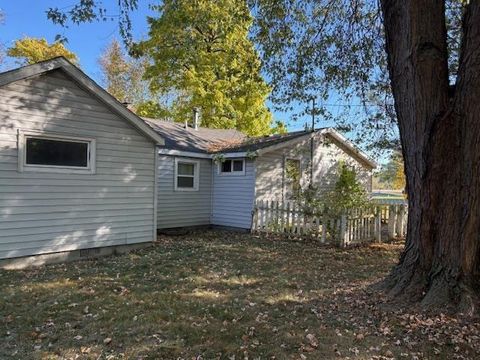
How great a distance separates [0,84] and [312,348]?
7076 millimetres

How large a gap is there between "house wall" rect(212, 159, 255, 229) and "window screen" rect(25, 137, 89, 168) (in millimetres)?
5970

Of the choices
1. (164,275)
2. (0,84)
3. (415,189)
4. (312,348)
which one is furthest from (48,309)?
(415,189)

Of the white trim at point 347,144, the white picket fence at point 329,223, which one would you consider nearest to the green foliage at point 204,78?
the white trim at point 347,144

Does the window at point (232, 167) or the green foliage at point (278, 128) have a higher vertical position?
the green foliage at point (278, 128)

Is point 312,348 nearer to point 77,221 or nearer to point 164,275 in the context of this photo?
point 164,275

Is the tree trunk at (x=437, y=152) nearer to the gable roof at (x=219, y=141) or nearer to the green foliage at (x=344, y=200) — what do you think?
the green foliage at (x=344, y=200)

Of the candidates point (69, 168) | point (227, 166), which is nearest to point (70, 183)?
point (69, 168)

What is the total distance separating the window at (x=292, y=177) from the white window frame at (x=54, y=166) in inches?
308

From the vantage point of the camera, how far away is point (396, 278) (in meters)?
5.34

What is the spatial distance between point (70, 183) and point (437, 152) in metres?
7.15

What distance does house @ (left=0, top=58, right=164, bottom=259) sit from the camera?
7504 millimetres

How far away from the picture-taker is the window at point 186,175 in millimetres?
13438

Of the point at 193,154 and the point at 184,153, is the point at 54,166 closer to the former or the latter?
the point at 184,153

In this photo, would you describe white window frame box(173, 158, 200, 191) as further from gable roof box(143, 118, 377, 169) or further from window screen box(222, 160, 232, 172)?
window screen box(222, 160, 232, 172)
